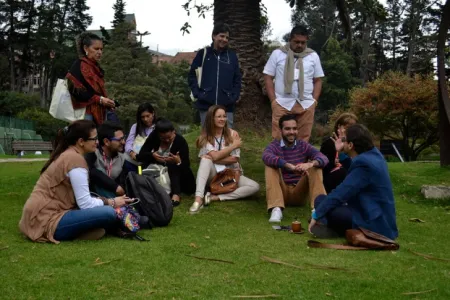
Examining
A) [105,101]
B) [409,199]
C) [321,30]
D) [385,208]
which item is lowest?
[409,199]

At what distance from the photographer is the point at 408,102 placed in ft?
69.8

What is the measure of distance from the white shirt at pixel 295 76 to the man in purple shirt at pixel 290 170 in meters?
0.78

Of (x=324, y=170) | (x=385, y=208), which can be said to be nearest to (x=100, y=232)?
(x=385, y=208)

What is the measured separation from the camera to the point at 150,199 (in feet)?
17.9

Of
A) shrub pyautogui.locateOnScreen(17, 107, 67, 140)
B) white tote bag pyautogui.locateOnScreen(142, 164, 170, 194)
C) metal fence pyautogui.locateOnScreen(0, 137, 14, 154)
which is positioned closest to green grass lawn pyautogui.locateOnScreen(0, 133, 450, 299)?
white tote bag pyautogui.locateOnScreen(142, 164, 170, 194)

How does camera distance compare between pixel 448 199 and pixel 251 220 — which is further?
pixel 448 199

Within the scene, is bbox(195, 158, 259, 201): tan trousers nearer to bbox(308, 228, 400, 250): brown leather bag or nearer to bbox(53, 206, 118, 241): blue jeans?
bbox(53, 206, 118, 241): blue jeans

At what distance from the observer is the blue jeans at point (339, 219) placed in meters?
4.94

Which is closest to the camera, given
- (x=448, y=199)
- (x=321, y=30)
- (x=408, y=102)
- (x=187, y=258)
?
(x=187, y=258)

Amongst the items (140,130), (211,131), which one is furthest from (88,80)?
(211,131)

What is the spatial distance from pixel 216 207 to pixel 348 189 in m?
2.22

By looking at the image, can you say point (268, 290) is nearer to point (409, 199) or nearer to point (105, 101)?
point (105, 101)

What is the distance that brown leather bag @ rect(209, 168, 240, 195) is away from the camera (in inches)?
263

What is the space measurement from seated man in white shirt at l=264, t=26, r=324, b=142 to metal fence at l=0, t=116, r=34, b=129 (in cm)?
2775
